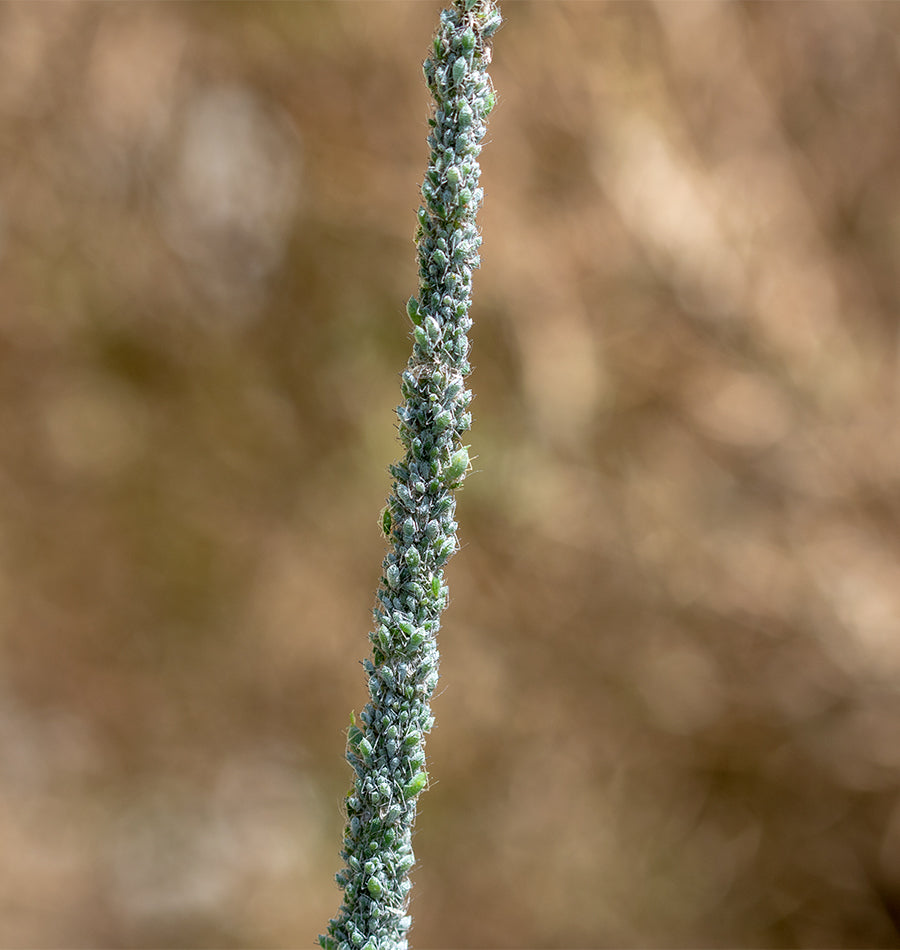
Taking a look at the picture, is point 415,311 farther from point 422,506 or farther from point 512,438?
point 512,438

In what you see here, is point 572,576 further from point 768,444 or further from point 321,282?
point 321,282

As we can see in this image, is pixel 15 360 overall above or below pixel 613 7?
below

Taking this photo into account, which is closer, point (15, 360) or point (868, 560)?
point (868, 560)

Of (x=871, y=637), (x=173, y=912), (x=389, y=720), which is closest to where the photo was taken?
(x=389, y=720)

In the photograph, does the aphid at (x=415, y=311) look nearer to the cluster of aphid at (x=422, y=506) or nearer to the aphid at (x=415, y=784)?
the cluster of aphid at (x=422, y=506)

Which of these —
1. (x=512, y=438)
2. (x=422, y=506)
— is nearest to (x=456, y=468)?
(x=422, y=506)

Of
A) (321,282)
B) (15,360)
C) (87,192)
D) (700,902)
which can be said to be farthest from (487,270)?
(700,902)

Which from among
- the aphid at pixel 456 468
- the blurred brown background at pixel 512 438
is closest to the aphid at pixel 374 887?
the aphid at pixel 456 468
